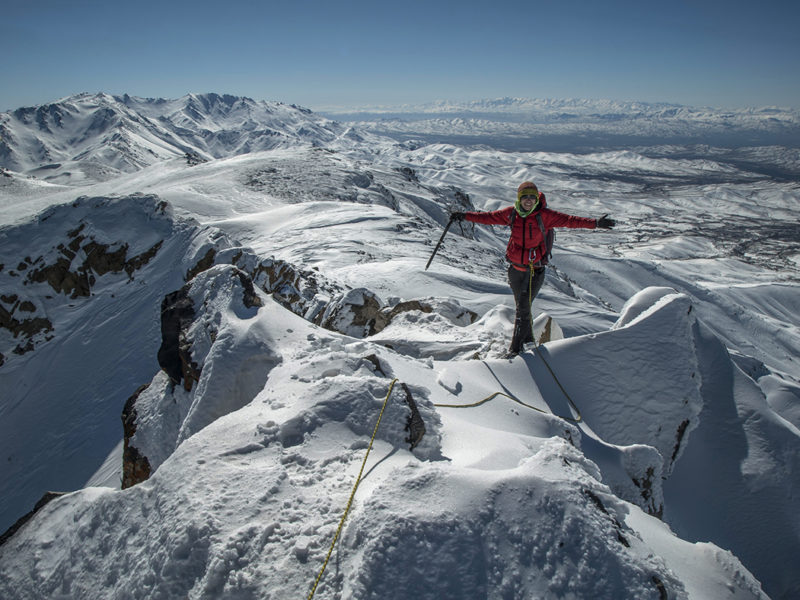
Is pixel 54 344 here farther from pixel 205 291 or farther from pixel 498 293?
pixel 498 293

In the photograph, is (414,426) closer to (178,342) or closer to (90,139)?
(178,342)

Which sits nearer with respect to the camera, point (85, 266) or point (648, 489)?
point (648, 489)

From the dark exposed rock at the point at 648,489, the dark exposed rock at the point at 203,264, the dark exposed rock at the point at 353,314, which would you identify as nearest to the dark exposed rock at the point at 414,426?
the dark exposed rock at the point at 648,489

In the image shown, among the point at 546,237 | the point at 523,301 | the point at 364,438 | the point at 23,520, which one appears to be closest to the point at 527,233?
the point at 546,237

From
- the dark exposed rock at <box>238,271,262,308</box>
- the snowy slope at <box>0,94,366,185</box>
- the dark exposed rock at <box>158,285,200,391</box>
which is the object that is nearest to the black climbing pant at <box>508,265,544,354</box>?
the dark exposed rock at <box>238,271,262,308</box>

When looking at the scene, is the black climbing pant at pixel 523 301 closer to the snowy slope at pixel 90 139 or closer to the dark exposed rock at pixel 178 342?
the dark exposed rock at pixel 178 342

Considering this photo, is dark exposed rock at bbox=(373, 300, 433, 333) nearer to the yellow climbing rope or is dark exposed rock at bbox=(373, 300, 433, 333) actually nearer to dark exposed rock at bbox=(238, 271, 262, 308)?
dark exposed rock at bbox=(238, 271, 262, 308)
